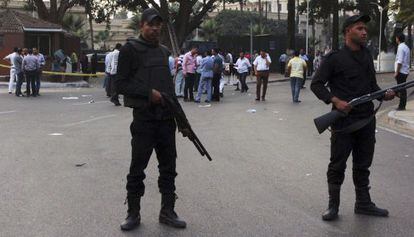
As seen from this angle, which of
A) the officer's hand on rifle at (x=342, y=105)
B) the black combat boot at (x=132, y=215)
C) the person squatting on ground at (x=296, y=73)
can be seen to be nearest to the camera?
the black combat boot at (x=132, y=215)

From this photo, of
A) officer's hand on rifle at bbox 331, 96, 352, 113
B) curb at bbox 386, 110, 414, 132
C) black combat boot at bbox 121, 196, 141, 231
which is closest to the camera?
black combat boot at bbox 121, 196, 141, 231

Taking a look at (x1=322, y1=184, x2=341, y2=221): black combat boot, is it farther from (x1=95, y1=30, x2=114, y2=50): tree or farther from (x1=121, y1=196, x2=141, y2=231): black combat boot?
(x1=95, y1=30, x2=114, y2=50): tree

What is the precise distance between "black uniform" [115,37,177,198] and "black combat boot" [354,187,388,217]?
1.89m

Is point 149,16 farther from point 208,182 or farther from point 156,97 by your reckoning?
point 208,182

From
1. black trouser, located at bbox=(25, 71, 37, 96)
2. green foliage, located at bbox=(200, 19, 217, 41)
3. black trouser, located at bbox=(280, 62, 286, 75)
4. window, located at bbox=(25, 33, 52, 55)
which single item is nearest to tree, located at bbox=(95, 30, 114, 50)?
green foliage, located at bbox=(200, 19, 217, 41)

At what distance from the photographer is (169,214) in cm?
546

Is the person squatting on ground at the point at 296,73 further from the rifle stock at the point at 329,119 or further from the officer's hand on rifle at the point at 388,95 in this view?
the rifle stock at the point at 329,119

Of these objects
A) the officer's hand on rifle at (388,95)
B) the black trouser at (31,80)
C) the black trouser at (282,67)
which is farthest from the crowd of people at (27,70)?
the black trouser at (282,67)

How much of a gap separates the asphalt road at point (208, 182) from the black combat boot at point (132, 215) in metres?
0.09

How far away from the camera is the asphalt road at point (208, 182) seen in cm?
552

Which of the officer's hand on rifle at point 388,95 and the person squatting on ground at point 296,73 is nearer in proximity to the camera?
the officer's hand on rifle at point 388,95

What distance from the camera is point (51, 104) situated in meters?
18.6

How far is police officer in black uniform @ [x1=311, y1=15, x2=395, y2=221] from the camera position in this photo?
18.3 feet

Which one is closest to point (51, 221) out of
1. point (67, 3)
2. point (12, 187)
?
point (12, 187)
